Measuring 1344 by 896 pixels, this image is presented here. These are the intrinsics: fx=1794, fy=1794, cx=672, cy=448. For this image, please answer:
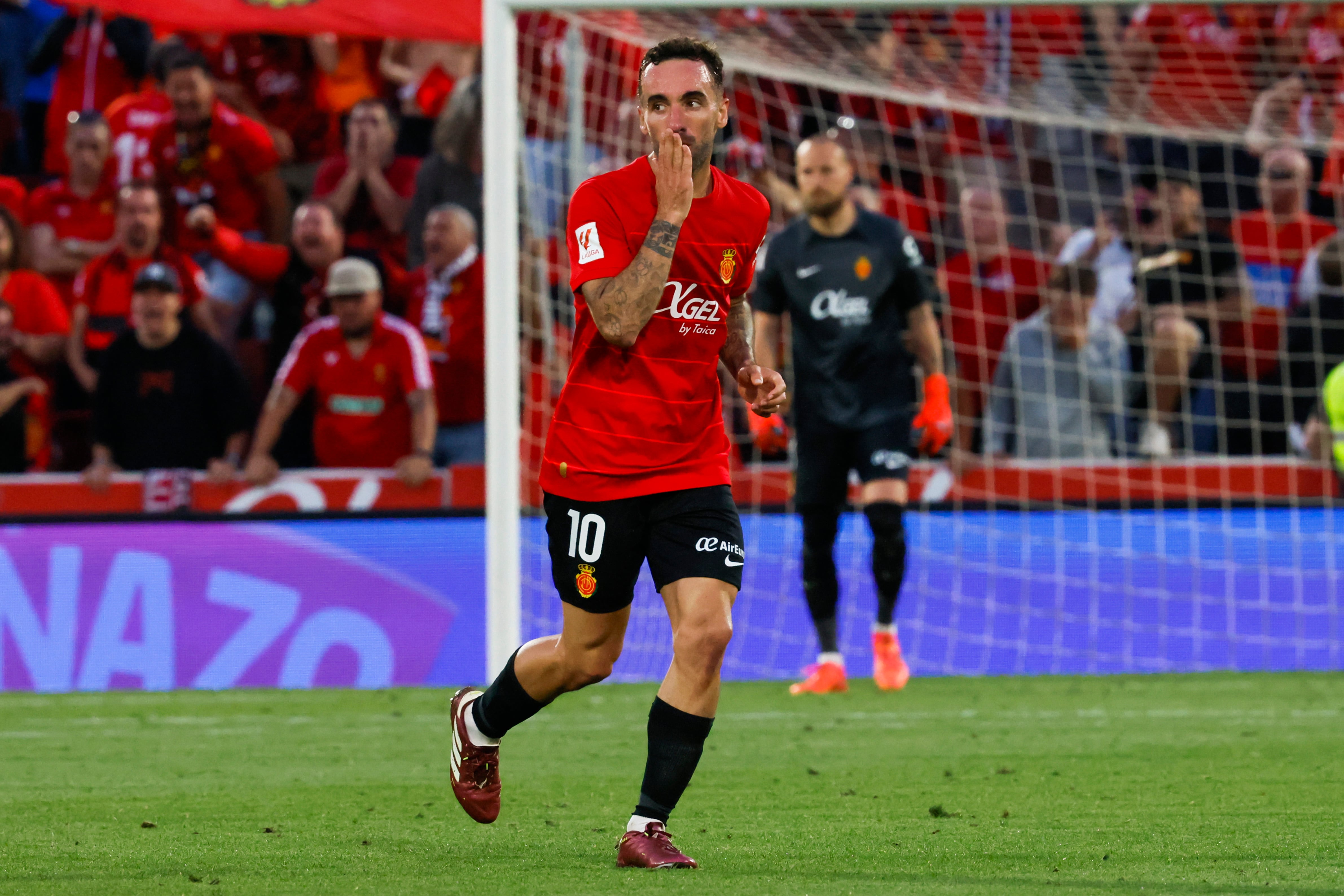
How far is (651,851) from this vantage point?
3928 millimetres

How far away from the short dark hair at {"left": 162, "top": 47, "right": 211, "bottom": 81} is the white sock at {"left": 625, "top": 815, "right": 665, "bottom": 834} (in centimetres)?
794

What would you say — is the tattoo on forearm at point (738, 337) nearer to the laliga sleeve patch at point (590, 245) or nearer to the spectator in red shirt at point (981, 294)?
the laliga sleeve patch at point (590, 245)

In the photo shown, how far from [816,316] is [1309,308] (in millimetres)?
3558

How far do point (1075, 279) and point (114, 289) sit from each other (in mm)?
5486

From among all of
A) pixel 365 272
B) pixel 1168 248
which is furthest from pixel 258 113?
pixel 1168 248

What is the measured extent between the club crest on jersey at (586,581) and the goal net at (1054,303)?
12.0 ft

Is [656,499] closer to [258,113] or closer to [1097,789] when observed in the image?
[1097,789]

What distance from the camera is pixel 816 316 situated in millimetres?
8219

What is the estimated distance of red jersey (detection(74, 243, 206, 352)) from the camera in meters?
10.2

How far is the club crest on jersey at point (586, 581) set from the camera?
421cm

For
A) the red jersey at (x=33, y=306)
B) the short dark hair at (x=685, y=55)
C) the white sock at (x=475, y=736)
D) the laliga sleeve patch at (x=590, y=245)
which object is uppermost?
the short dark hair at (x=685, y=55)

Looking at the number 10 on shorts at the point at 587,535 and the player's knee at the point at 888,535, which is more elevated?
the number 10 on shorts at the point at 587,535

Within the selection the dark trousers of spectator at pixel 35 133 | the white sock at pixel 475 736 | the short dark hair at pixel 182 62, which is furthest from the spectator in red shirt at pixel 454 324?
the white sock at pixel 475 736

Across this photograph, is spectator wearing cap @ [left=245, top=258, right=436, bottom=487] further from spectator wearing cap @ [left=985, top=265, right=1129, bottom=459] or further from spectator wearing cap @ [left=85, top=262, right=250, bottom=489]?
spectator wearing cap @ [left=985, top=265, right=1129, bottom=459]
